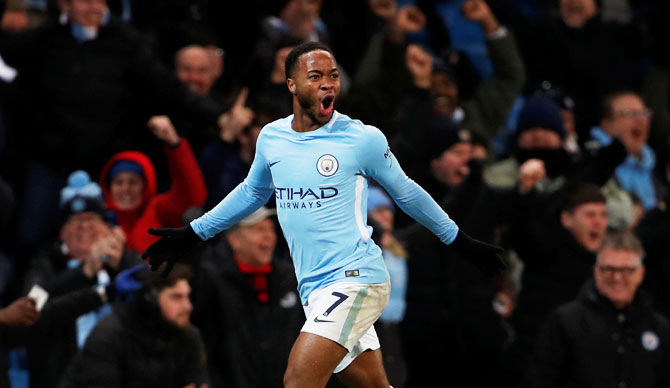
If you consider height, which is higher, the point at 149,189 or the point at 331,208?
the point at 149,189

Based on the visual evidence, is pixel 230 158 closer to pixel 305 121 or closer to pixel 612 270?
pixel 612 270

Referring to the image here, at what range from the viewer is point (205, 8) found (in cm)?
1077

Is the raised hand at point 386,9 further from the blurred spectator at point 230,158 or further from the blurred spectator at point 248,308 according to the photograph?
the blurred spectator at point 248,308

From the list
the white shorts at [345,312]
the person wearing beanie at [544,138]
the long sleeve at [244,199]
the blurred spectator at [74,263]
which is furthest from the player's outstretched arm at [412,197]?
the person wearing beanie at [544,138]

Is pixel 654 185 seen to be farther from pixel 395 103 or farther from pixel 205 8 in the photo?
pixel 205 8

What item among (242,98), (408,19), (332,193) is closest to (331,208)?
(332,193)

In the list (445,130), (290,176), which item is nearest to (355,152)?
(290,176)

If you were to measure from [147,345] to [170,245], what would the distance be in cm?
149

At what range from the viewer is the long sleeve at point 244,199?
6078mm

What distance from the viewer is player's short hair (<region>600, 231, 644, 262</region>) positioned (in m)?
8.22

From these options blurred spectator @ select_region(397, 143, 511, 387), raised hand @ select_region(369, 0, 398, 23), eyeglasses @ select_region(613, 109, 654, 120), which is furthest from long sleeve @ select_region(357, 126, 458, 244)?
eyeglasses @ select_region(613, 109, 654, 120)

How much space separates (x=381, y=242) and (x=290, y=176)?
2583 millimetres

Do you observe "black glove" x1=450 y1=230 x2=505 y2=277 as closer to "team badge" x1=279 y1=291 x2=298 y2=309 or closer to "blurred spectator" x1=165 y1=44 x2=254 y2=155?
"team badge" x1=279 y1=291 x2=298 y2=309

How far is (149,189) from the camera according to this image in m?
8.69
